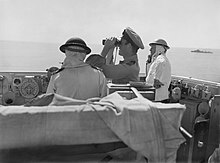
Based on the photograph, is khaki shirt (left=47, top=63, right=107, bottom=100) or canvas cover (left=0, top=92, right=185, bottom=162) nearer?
canvas cover (left=0, top=92, right=185, bottom=162)

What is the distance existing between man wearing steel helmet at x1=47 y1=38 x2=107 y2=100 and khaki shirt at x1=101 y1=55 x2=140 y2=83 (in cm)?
52

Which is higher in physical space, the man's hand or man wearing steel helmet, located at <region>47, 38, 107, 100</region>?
man wearing steel helmet, located at <region>47, 38, 107, 100</region>

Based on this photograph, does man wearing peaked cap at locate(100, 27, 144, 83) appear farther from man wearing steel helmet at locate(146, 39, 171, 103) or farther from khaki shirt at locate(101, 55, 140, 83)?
man wearing steel helmet at locate(146, 39, 171, 103)

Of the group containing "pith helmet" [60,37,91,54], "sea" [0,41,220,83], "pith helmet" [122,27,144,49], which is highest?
"pith helmet" [122,27,144,49]

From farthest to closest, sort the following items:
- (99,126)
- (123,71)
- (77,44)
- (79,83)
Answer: (123,71) < (77,44) < (79,83) < (99,126)

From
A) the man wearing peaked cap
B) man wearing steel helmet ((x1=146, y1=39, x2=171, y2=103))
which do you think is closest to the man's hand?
man wearing steel helmet ((x1=146, y1=39, x2=171, y2=103))

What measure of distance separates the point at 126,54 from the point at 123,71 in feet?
0.81

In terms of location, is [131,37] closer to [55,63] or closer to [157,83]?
[157,83]

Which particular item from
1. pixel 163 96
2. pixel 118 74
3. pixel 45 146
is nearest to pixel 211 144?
pixel 163 96

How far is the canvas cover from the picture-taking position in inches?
39.8

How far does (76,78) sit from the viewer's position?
1840 mm

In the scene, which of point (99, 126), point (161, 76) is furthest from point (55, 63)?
point (99, 126)

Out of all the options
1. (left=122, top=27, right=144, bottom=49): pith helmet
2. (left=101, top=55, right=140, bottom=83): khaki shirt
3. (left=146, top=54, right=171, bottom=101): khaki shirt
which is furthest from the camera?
(left=146, top=54, right=171, bottom=101): khaki shirt

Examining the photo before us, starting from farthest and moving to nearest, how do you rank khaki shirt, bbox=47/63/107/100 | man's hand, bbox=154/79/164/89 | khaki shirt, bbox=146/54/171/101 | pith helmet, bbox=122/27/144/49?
khaki shirt, bbox=146/54/171/101, man's hand, bbox=154/79/164/89, pith helmet, bbox=122/27/144/49, khaki shirt, bbox=47/63/107/100
